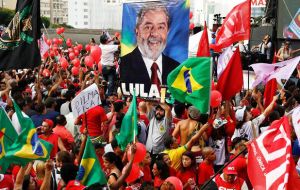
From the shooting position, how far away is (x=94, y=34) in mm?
46125

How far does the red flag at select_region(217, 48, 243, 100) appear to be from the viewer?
7398 millimetres

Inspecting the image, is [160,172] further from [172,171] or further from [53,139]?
[53,139]

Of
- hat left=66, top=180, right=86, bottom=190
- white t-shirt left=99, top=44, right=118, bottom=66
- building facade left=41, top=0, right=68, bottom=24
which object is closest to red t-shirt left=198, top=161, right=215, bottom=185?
hat left=66, top=180, right=86, bottom=190

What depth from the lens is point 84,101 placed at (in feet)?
21.7

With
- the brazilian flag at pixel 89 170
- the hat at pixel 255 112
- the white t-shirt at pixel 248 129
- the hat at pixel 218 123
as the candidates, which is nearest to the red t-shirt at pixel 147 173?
the brazilian flag at pixel 89 170

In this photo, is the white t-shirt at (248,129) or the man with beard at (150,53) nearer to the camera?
the white t-shirt at (248,129)

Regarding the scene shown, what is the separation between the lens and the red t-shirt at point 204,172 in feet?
19.4

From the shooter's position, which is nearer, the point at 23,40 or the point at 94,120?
the point at 94,120

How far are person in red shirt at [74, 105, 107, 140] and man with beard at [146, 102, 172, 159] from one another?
2.47 ft

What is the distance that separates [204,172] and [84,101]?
5.44 feet

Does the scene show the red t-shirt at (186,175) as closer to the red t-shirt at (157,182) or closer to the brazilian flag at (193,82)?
the red t-shirt at (157,182)

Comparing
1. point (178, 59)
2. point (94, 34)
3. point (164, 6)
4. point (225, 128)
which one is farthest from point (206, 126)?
point (94, 34)

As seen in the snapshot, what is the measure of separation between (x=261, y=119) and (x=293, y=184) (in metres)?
3.08

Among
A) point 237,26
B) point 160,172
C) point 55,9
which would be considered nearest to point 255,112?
point 237,26
